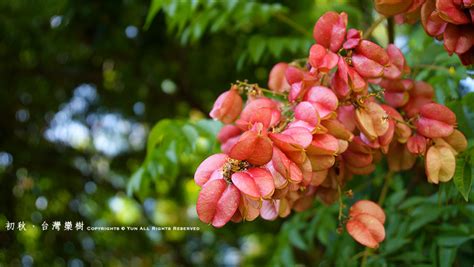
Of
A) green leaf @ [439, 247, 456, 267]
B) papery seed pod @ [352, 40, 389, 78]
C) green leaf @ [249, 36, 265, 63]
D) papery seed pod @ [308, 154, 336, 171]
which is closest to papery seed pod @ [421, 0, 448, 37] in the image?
papery seed pod @ [352, 40, 389, 78]

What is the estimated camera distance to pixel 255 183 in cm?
77

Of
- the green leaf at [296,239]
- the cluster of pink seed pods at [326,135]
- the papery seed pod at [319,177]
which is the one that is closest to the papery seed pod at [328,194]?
the cluster of pink seed pods at [326,135]

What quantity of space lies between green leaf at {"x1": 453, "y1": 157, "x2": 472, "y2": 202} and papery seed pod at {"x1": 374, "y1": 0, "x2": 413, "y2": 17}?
29 centimetres

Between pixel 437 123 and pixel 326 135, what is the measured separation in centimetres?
25

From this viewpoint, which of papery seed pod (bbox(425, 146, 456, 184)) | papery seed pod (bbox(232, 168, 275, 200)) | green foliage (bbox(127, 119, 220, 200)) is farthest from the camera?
green foliage (bbox(127, 119, 220, 200))

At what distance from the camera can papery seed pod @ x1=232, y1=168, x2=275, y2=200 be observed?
76cm

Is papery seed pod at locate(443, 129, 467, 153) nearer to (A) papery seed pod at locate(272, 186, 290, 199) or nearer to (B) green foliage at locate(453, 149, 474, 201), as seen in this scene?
(B) green foliage at locate(453, 149, 474, 201)

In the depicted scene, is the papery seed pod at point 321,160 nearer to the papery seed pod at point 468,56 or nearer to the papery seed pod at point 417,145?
the papery seed pod at point 417,145

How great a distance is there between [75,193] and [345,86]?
2429mm

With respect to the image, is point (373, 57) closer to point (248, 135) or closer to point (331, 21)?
point (331, 21)

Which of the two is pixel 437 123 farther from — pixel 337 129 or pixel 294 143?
pixel 294 143

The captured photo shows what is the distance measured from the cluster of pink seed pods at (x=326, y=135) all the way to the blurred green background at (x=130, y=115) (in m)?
0.46

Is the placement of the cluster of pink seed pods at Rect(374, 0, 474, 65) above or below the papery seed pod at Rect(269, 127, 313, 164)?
above

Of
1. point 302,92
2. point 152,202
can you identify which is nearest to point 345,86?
point 302,92
